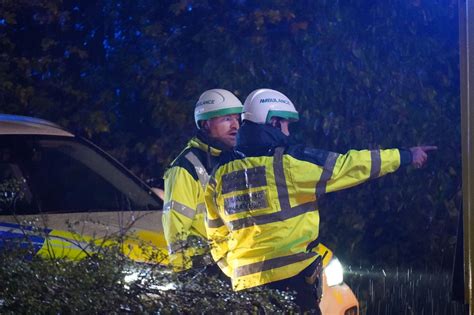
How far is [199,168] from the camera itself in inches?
245

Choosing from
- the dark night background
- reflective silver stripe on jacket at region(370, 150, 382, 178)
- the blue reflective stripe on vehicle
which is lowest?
the blue reflective stripe on vehicle

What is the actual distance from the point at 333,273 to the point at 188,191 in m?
0.92

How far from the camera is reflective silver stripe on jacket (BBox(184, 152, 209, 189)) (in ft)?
20.3

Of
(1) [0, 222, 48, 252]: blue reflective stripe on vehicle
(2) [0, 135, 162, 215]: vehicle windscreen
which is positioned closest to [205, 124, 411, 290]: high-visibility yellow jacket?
(1) [0, 222, 48, 252]: blue reflective stripe on vehicle

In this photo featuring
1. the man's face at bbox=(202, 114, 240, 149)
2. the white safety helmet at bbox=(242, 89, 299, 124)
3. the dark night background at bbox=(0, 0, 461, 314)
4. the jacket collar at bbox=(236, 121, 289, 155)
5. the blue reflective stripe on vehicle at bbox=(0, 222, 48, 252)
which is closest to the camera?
the blue reflective stripe on vehicle at bbox=(0, 222, 48, 252)

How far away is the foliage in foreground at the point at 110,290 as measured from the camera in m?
4.38

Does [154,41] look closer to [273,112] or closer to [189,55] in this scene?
[189,55]

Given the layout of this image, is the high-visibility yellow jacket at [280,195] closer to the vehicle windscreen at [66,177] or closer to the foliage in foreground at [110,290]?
the foliage in foreground at [110,290]

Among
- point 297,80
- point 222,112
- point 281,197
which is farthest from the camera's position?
point 297,80

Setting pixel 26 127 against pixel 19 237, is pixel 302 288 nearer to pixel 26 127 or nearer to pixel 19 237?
pixel 19 237

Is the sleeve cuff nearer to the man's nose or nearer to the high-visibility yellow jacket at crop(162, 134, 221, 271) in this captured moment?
the high-visibility yellow jacket at crop(162, 134, 221, 271)

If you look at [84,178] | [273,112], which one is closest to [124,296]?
[273,112]

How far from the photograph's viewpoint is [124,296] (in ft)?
14.8

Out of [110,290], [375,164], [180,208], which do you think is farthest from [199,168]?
[110,290]
